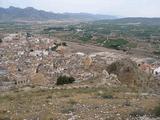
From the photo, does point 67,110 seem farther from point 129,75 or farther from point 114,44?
point 114,44

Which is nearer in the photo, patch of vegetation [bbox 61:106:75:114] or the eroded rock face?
patch of vegetation [bbox 61:106:75:114]

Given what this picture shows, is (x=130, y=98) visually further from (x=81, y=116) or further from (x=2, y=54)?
(x=2, y=54)

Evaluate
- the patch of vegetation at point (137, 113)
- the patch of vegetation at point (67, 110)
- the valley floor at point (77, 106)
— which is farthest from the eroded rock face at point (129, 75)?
the patch of vegetation at point (137, 113)

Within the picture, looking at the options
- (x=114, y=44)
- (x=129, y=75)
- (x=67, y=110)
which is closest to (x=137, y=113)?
(x=67, y=110)

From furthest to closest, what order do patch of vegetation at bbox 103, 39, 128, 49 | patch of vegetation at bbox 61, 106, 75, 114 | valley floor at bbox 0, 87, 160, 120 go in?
patch of vegetation at bbox 103, 39, 128, 49 → patch of vegetation at bbox 61, 106, 75, 114 → valley floor at bbox 0, 87, 160, 120

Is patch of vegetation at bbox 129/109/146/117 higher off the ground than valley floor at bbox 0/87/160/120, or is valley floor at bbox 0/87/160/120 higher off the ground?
patch of vegetation at bbox 129/109/146/117

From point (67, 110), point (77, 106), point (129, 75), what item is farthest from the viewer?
point (129, 75)

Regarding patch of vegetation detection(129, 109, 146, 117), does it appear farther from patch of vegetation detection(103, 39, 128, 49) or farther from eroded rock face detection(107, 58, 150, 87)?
patch of vegetation detection(103, 39, 128, 49)

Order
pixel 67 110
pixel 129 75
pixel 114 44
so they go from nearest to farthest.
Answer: pixel 67 110
pixel 129 75
pixel 114 44

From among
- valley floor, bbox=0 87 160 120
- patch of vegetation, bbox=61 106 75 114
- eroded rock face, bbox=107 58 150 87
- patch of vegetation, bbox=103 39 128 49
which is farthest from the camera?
patch of vegetation, bbox=103 39 128 49

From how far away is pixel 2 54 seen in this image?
52.7 metres

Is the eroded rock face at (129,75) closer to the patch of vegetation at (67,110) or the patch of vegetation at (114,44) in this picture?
the patch of vegetation at (67,110)

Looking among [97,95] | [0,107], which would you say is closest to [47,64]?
[97,95]

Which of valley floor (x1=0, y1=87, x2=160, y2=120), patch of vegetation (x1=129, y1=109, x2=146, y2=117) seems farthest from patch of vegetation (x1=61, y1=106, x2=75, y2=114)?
patch of vegetation (x1=129, y1=109, x2=146, y2=117)
